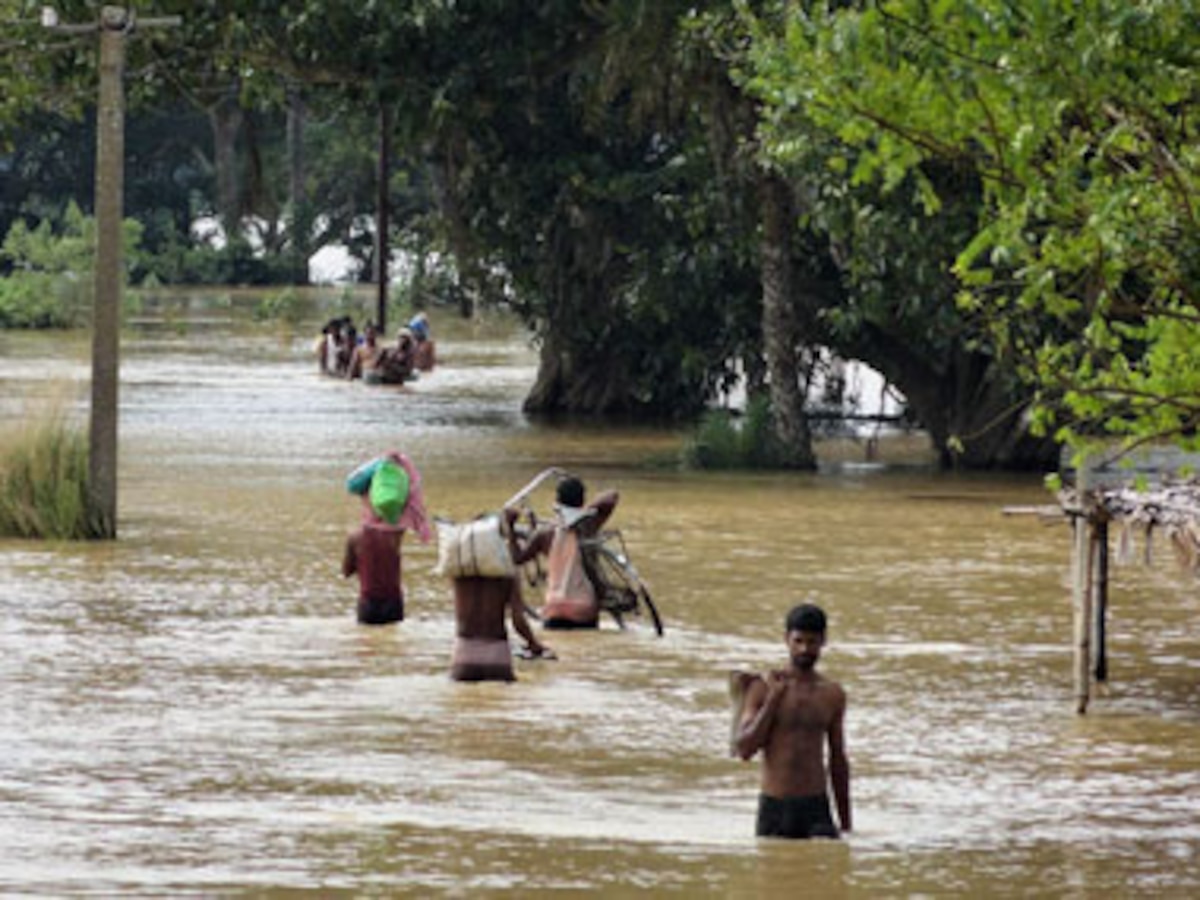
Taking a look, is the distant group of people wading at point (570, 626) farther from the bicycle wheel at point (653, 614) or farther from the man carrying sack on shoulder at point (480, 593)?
the bicycle wheel at point (653, 614)

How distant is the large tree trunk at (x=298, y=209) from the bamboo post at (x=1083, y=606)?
69.2m

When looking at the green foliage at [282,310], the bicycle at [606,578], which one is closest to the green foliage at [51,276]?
the green foliage at [282,310]

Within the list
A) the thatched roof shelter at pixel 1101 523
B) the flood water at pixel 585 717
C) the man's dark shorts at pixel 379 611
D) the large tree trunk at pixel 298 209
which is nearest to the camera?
the flood water at pixel 585 717

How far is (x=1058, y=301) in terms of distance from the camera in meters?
14.9

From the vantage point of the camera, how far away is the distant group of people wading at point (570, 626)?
41.2ft

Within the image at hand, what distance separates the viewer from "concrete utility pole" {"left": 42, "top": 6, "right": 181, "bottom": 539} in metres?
25.4

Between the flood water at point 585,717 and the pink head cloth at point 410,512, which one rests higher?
the pink head cloth at point 410,512

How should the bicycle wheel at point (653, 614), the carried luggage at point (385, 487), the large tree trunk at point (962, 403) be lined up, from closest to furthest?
the bicycle wheel at point (653, 614), the carried luggage at point (385, 487), the large tree trunk at point (962, 403)

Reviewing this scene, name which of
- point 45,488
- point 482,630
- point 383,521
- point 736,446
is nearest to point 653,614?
point 383,521

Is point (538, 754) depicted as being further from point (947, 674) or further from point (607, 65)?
point (607, 65)

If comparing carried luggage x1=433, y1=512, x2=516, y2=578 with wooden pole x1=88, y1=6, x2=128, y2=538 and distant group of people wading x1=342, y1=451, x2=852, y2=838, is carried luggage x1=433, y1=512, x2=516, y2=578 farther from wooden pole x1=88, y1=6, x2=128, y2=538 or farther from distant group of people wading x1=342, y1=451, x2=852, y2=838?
wooden pole x1=88, y1=6, x2=128, y2=538

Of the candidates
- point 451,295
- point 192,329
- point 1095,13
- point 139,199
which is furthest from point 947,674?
point 139,199

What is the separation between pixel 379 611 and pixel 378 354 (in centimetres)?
2925

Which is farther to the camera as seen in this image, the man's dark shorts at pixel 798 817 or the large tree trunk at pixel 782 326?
the large tree trunk at pixel 782 326
